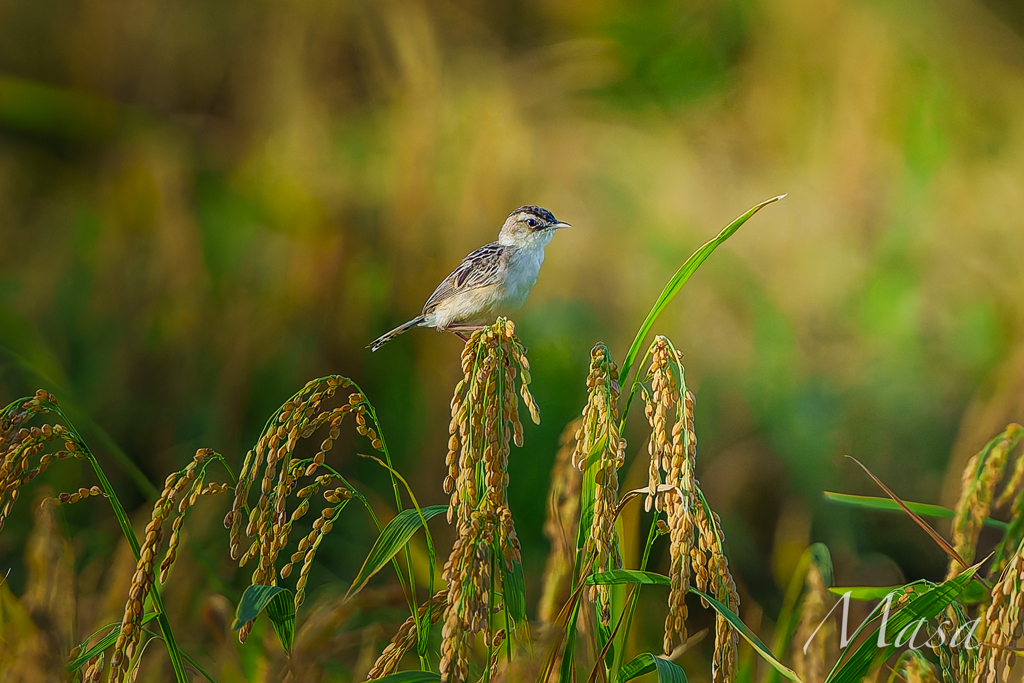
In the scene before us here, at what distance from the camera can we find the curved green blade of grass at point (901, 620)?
2.83ft

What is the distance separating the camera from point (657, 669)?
0.83m

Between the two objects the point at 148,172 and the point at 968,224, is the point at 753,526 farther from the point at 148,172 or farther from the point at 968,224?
the point at 148,172

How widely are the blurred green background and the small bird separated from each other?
146 centimetres

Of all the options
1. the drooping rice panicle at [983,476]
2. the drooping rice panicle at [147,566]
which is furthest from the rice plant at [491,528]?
the drooping rice panicle at [983,476]

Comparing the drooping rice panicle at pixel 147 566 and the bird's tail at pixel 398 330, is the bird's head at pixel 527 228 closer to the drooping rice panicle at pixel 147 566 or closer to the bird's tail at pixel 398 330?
the bird's tail at pixel 398 330

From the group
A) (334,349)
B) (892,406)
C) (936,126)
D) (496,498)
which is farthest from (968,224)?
(496,498)

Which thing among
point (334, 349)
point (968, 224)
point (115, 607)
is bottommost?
point (115, 607)

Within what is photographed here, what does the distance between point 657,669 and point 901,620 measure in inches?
11.2

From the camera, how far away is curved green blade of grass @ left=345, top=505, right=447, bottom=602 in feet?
2.71

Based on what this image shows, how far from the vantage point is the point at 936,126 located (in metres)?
3.74

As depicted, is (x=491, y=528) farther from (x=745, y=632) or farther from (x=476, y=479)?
(x=745, y=632)

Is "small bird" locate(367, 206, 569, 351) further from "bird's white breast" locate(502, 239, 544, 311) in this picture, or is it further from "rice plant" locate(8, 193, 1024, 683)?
"rice plant" locate(8, 193, 1024, 683)

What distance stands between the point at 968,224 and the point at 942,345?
24.9 inches

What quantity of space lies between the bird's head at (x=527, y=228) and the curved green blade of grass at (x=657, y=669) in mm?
731
